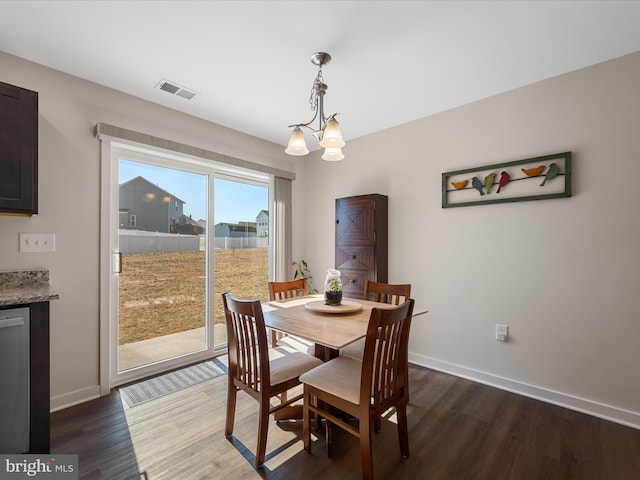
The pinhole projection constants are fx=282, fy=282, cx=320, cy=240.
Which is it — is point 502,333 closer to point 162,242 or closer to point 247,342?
point 247,342

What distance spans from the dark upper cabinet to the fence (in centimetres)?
76

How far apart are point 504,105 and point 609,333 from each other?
1.97 m

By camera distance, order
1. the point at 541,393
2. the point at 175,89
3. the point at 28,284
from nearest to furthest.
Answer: the point at 28,284 → the point at 541,393 → the point at 175,89

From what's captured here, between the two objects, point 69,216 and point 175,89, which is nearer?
point 69,216

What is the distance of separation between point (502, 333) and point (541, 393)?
50cm

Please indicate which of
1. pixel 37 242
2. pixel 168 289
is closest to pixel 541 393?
pixel 168 289

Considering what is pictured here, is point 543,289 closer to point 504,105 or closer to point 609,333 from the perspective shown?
point 609,333

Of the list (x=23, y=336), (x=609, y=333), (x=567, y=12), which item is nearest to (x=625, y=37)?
(x=567, y=12)

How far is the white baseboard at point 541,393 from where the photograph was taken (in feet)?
6.53

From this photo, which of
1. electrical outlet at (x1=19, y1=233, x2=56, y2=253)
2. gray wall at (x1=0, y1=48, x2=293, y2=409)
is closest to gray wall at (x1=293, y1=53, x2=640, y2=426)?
gray wall at (x1=0, y1=48, x2=293, y2=409)

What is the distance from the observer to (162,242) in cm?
279

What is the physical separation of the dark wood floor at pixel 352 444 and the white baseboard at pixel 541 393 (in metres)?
0.06

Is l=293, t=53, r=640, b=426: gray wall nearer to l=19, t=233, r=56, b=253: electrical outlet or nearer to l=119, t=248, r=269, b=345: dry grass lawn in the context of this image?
l=119, t=248, r=269, b=345: dry grass lawn

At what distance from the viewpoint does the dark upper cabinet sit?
1709 millimetres
